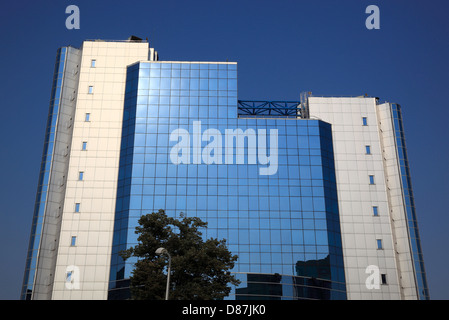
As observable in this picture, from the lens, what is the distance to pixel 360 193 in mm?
77062

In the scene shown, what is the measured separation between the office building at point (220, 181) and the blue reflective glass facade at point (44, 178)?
210 millimetres

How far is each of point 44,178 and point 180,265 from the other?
136ft

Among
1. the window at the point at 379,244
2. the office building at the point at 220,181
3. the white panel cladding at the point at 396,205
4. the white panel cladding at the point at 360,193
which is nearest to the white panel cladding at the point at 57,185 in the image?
the office building at the point at 220,181

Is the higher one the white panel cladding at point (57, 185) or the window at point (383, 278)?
the white panel cladding at point (57, 185)

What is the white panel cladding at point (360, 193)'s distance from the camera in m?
71.4

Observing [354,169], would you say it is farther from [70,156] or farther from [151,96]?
[70,156]

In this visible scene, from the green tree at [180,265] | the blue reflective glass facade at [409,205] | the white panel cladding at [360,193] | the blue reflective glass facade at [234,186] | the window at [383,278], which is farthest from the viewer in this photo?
the blue reflective glass facade at [409,205]

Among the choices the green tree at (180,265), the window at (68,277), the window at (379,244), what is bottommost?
the green tree at (180,265)

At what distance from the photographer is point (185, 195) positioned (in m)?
73.0

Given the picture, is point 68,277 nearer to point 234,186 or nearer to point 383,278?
point 234,186

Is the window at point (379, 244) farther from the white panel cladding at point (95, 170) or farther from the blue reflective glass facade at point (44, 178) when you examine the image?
the blue reflective glass facade at point (44, 178)

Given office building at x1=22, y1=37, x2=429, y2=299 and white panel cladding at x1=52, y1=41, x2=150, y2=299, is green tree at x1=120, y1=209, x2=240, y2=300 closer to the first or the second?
office building at x1=22, y1=37, x2=429, y2=299

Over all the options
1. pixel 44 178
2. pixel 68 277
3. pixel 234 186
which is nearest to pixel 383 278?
pixel 234 186

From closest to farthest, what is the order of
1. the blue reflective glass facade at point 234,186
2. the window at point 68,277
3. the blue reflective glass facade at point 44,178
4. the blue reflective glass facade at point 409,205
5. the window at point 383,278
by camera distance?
the blue reflective glass facade at point 234,186 < the window at point 68,277 < the blue reflective glass facade at point 44,178 < the window at point 383,278 < the blue reflective glass facade at point 409,205
